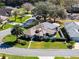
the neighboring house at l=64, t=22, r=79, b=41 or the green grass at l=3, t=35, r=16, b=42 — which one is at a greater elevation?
the neighboring house at l=64, t=22, r=79, b=41

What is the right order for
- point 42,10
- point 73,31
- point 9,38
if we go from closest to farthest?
point 9,38
point 73,31
point 42,10

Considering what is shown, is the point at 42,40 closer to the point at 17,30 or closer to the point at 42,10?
the point at 17,30

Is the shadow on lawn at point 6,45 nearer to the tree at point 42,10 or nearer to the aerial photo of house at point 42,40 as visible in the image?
the aerial photo of house at point 42,40

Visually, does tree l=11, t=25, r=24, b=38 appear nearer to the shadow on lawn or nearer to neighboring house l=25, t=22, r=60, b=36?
the shadow on lawn

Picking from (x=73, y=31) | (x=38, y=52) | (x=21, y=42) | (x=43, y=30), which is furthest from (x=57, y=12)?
(x=38, y=52)

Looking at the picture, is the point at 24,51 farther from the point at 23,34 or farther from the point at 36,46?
the point at 23,34

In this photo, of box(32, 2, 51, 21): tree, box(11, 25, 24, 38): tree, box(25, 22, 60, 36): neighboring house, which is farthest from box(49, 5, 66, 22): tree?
box(11, 25, 24, 38): tree

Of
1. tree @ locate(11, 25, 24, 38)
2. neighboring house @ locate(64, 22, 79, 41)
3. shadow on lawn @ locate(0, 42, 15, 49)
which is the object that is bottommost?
shadow on lawn @ locate(0, 42, 15, 49)

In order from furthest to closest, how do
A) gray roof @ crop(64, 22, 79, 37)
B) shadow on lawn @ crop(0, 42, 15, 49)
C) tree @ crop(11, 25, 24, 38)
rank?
gray roof @ crop(64, 22, 79, 37), tree @ crop(11, 25, 24, 38), shadow on lawn @ crop(0, 42, 15, 49)

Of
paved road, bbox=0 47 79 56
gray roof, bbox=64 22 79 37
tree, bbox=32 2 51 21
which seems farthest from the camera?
tree, bbox=32 2 51 21

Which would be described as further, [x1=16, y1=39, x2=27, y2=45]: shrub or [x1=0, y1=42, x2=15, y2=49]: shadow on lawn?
[x1=16, y1=39, x2=27, y2=45]: shrub

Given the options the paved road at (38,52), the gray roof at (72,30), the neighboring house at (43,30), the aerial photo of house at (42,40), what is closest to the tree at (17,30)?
the aerial photo of house at (42,40)
